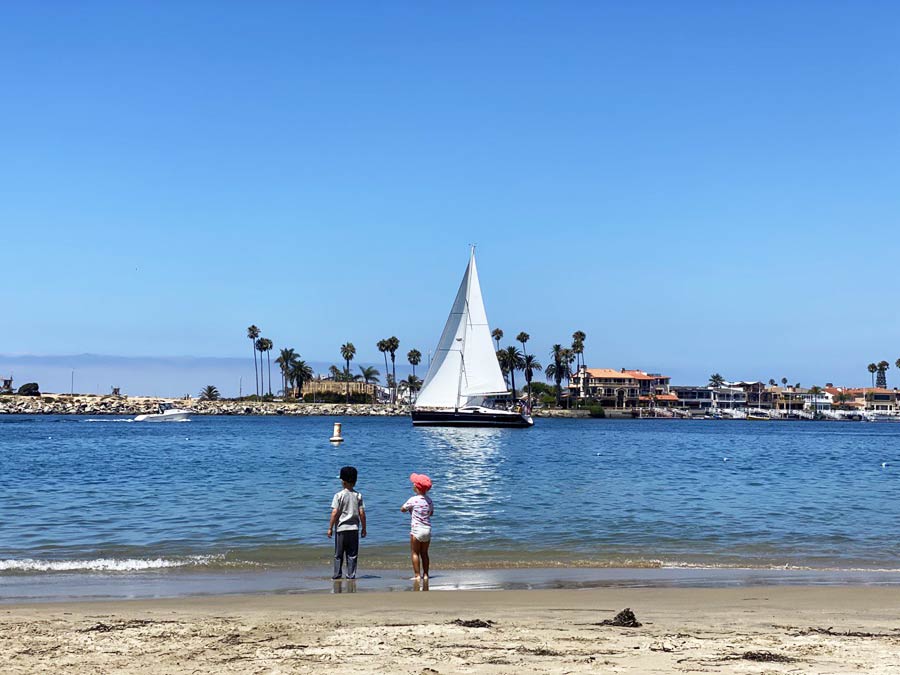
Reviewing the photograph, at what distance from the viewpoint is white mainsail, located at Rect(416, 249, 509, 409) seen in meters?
85.9

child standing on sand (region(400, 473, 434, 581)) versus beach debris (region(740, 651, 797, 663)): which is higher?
child standing on sand (region(400, 473, 434, 581))

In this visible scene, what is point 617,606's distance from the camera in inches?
485

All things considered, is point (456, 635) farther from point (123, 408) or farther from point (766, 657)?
point (123, 408)

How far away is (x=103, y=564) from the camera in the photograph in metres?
16.7

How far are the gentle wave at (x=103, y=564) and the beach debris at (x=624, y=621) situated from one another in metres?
8.94

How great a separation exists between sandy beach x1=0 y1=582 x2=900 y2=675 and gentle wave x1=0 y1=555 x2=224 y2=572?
3864mm

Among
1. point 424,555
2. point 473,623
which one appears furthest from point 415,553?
point 473,623

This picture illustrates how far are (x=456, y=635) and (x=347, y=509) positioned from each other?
465 cm

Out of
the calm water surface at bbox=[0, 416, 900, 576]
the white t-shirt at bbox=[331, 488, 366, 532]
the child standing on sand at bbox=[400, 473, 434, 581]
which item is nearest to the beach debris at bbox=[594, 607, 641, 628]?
the child standing on sand at bbox=[400, 473, 434, 581]

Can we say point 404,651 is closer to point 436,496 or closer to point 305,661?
point 305,661

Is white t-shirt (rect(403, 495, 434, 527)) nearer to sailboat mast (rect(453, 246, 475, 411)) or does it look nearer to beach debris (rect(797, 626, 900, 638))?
beach debris (rect(797, 626, 900, 638))

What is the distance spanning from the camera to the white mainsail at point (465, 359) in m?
85.9

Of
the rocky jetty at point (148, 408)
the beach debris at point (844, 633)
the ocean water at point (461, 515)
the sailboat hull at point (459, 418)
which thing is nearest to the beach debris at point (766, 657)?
the beach debris at point (844, 633)

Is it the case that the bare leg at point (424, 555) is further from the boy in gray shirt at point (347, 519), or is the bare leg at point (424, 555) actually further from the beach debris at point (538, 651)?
the beach debris at point (538, 651)
